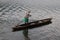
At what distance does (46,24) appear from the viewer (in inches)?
880

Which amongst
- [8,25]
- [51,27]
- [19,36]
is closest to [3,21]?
[8,25]

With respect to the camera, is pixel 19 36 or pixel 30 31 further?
pixel 30 31

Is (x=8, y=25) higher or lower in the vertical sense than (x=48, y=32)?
higher

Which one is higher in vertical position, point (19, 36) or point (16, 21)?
point (16, 21)

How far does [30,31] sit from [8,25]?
128 inches

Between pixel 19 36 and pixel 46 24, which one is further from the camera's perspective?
pixel 46 24

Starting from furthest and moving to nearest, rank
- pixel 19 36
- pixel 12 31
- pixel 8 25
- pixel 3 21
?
pixel 3 21 < pixel 8 25 < pixel 12 31 < pixel 19 36

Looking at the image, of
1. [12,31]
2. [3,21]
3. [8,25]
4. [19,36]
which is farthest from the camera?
[3,21]

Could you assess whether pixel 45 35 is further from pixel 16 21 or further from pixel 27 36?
pixel 16 21

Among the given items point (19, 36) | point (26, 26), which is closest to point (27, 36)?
point (19, 36)

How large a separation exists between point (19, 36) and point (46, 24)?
633 centimetres

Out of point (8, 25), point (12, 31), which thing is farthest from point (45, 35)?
point (8, 25)

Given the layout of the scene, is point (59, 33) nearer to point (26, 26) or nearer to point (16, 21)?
point (26, 26)

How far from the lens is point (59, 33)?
63.4 ft
